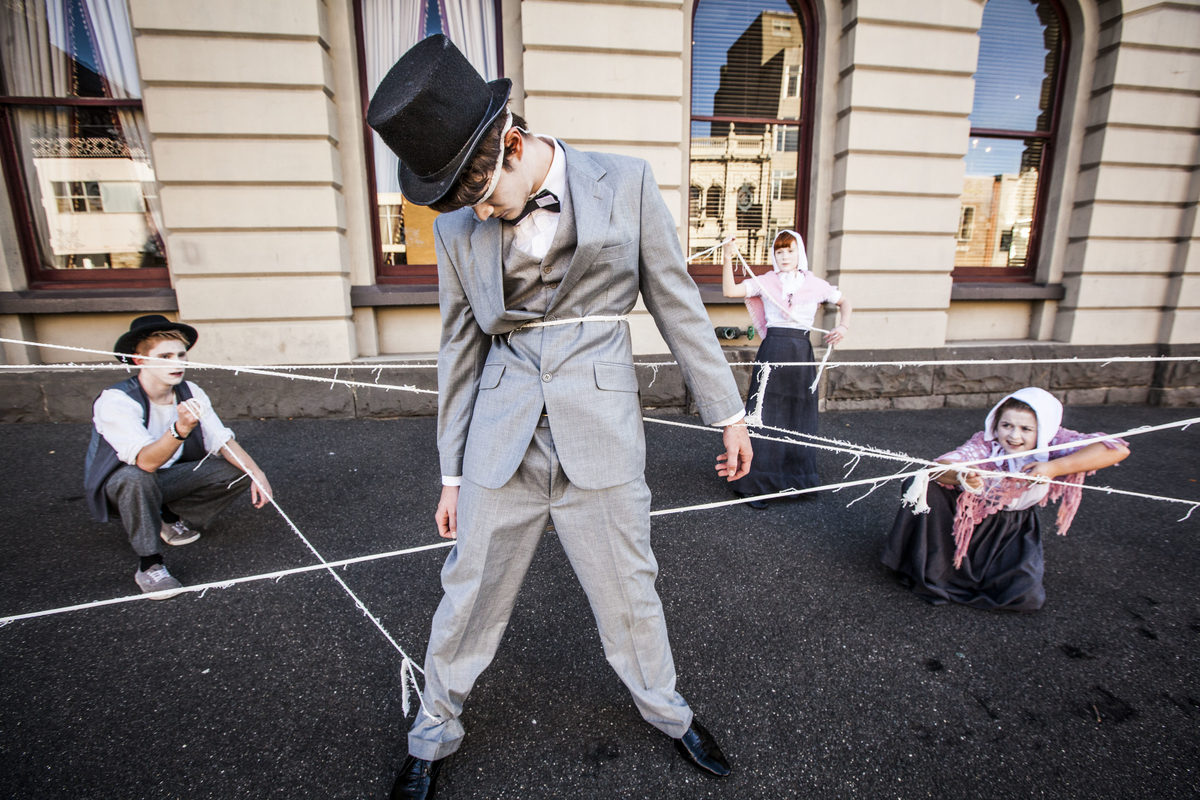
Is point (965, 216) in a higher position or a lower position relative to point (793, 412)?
higher

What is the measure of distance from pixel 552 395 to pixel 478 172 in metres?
0.60

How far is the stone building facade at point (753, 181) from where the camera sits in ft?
16.5

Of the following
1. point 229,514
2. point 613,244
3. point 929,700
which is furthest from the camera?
point 229,514

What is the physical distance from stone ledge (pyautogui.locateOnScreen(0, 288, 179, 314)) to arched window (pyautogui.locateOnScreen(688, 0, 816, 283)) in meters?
5.46

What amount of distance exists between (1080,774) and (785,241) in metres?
3.20

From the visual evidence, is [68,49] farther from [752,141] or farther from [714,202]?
[752,141]

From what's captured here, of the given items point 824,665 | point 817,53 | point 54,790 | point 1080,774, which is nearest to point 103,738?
point 54,790

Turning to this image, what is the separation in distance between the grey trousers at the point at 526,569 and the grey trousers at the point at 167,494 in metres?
2.05

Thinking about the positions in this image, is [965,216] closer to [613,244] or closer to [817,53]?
[817,53]

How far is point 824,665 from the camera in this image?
88.9 inches

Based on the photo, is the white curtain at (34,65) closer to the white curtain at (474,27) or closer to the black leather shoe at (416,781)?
the white curtain at (474,27)

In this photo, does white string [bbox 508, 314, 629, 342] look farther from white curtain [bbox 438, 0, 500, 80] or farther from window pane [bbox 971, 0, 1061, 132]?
window pane [bbox 971, 0, 1061, 132]

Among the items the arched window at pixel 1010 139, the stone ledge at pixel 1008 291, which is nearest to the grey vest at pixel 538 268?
the stone ledge at pixel 1008 291

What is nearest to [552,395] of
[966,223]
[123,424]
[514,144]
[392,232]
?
[514,144]
